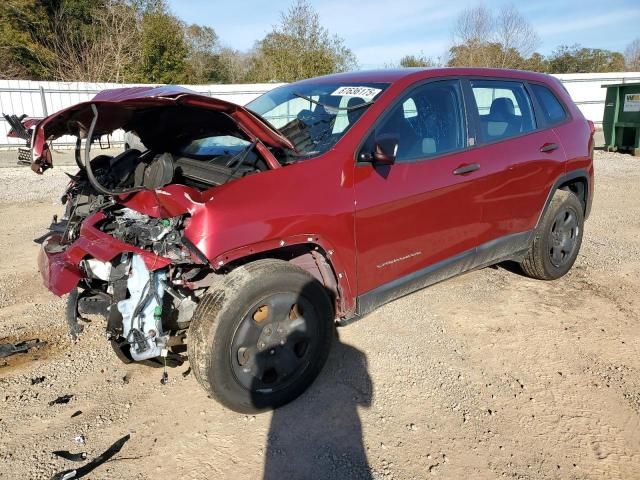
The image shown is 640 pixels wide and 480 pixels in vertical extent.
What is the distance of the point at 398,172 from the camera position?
10.3 ft

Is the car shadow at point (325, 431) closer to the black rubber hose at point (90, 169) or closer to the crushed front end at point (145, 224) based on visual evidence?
the crushed front end at point (145, 224)

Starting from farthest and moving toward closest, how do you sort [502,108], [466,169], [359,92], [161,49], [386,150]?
1. [161,49]
2. [502,108]
3. [466,169]
4. [359,92]
5. [386,150]

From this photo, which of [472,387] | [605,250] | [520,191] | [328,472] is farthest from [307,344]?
Answer: [605,250]

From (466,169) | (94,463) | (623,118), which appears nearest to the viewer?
(94,463)

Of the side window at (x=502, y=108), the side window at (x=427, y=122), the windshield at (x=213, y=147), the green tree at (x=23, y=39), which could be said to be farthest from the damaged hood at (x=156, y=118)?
the green tree at (x=23, y=39)

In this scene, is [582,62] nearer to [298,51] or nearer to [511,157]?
[298,51]

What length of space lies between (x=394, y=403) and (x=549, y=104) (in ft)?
10.3

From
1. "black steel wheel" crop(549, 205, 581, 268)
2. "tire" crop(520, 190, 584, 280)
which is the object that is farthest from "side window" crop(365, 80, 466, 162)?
"black steel wheel" crop(549, 205, 581, 268)

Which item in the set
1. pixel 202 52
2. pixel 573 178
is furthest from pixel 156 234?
pixel 202 52

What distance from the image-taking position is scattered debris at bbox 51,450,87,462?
2.52m

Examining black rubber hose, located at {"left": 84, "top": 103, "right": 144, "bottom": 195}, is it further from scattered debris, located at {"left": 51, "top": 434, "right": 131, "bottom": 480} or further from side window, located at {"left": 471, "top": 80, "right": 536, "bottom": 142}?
side window, located at {"left": 471, "top": 80, "right": 536, "bottom": 142}

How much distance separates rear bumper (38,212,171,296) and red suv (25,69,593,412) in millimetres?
11

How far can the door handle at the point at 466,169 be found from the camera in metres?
3.46

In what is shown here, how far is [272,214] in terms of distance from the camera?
2.64 meters
